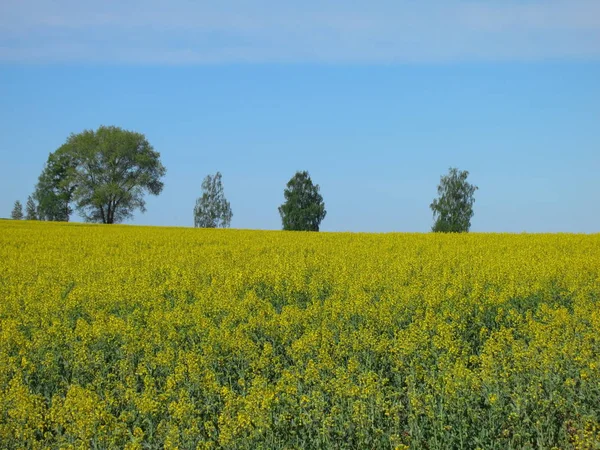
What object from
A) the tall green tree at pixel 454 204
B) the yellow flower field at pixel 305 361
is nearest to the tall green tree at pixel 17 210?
the tall green tree at pixel 454 204

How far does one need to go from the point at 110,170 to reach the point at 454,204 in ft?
151

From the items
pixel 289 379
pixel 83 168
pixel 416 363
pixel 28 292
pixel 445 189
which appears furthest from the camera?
pixel 445 189

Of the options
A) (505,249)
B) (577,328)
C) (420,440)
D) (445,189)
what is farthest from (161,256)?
(445,189)

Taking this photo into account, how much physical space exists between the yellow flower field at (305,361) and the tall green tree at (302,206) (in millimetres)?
80537

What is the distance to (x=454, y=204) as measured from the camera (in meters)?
98.1

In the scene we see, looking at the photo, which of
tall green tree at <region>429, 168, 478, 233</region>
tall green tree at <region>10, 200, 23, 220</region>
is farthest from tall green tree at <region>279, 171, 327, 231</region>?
tall green tree at <region>10, 200, 23, 220</region>

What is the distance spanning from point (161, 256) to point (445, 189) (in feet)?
254

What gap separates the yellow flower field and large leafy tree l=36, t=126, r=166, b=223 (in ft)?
221

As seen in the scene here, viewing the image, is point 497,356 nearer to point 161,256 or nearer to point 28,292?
point 28,292

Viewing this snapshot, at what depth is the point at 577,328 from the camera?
1232 centimetres

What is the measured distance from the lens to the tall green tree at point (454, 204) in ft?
316

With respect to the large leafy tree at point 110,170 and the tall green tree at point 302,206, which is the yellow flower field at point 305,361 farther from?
the tall green tree at point 302,206

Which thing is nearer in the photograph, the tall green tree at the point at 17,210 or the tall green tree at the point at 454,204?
the tall green tree at the point at 454,204

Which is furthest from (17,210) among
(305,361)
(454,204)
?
(305,361)
